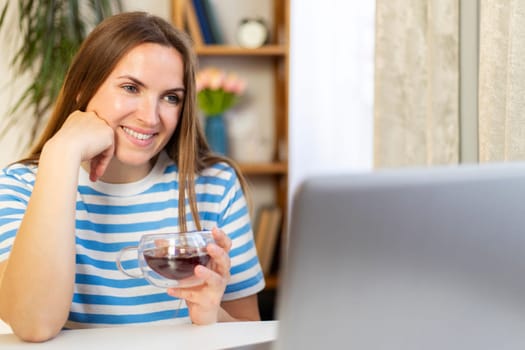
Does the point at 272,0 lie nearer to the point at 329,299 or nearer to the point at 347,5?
the point at 347,5

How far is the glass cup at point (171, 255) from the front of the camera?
1154mm

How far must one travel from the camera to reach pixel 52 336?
3.81 ft

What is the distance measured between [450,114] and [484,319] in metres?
1.33

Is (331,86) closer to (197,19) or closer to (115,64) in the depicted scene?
(197,19)

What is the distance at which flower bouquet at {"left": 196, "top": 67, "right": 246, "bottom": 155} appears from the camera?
3.71m

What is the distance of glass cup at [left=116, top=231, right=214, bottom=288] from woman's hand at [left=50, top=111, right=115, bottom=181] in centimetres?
30

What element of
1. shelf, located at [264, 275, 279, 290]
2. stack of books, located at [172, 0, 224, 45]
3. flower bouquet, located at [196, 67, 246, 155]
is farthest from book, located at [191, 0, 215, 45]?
shelf, located at [264, 275, 279, 290]

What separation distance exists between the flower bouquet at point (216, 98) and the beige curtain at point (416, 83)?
1428 mm

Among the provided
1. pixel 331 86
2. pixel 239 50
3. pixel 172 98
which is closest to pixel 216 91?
pixel 239 50

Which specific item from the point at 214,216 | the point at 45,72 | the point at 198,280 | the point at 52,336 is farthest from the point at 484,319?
the point at 45,72

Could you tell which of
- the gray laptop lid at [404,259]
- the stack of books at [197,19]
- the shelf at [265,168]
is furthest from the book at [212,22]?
the gray laptop lid at [404,259]

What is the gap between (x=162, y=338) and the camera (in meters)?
1.08

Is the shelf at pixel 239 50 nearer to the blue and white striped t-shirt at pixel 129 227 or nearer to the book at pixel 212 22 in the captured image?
the book at pixel 212 22

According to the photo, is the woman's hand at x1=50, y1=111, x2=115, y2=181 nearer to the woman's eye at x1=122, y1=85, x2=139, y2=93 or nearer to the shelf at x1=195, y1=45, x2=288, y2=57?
the woman's eye at x1=122, y1=85, x2=139, y2=93
